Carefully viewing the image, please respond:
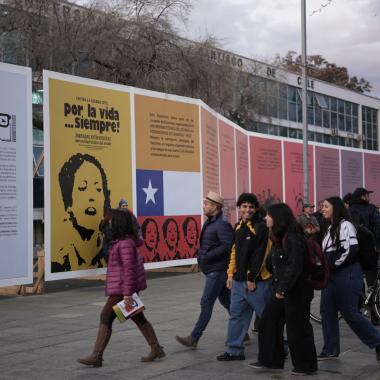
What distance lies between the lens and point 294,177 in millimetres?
26297

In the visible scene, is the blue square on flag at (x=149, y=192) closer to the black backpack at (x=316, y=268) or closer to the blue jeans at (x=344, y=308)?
the blue jeans at (x=344, y=308)

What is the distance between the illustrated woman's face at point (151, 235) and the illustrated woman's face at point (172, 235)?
0.47 metres

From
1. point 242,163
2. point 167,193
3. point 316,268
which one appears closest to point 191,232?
point 167,193

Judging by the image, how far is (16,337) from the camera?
945 centimetres

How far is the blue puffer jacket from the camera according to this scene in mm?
8484

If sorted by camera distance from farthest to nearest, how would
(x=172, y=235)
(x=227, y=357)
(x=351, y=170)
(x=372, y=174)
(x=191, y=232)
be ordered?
(x=372, y=174) < (x=351, y=170) < (x=191, y=232) < (x=172, y=235) < (x=227, y=357)

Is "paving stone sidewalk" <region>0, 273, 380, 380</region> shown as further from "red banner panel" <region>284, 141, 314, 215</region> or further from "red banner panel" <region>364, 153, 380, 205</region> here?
"red banner panel" <region>364, 153, 380, 205</region>

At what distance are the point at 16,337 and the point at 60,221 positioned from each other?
156 inches

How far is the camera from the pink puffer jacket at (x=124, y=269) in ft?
24.2

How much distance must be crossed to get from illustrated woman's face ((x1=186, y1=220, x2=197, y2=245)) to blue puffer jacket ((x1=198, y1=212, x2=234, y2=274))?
27.9 feet

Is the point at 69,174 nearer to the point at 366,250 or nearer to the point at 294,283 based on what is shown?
the point at 366,250

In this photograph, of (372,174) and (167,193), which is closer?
(167,193)

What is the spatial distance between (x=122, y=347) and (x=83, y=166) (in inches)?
223

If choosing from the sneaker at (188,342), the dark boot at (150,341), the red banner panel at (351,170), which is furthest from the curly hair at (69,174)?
the red banner panel at (351,170)
